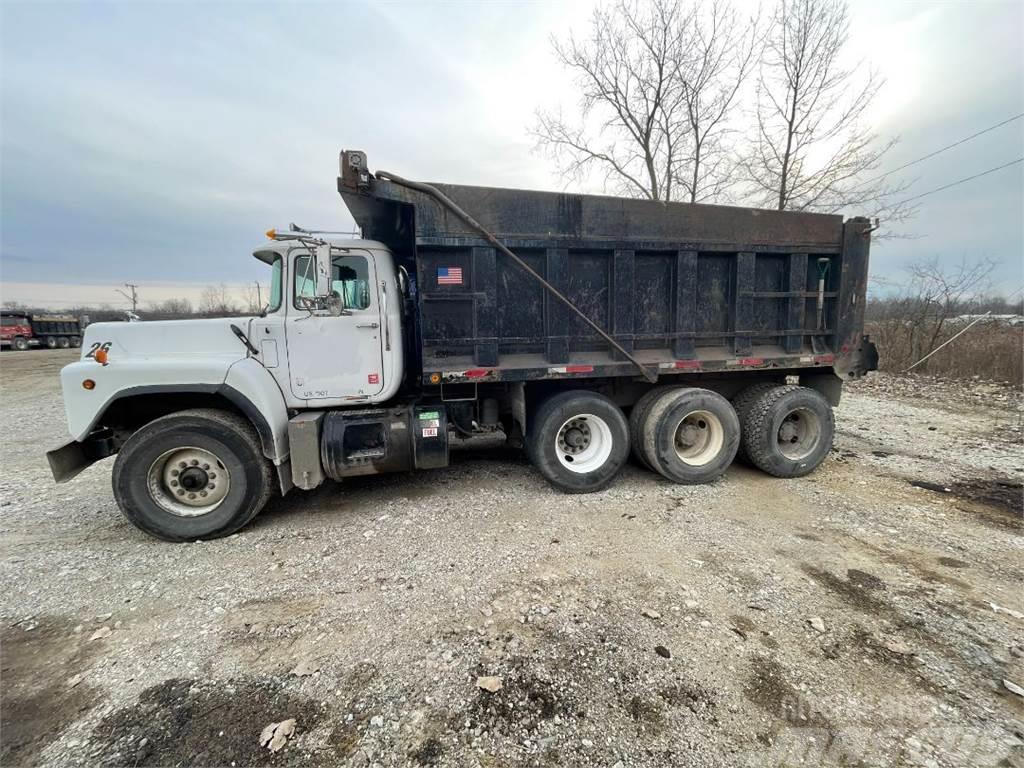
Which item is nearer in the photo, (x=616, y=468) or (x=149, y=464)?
(x=149, y=464)

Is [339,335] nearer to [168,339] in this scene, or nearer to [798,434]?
[168,339]

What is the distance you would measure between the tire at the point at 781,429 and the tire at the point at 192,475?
504cm

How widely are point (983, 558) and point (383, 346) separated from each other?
203 inches

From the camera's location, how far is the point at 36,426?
329 inches

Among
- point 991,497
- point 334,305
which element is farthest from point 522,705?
point 991,497

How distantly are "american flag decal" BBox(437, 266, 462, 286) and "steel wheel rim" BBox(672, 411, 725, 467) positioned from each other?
Answer: 283cm

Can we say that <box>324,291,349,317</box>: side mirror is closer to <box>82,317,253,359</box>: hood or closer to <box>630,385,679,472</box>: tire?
<box>82,317,253,359</box>: hood

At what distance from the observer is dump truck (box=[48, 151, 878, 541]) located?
381 centimetres

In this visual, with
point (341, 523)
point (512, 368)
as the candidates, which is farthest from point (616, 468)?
point (341, 523)

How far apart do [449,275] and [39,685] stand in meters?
Result: 3.70

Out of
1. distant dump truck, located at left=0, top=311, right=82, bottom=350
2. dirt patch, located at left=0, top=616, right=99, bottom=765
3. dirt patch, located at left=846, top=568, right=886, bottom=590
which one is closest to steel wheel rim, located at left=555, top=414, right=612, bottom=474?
dirt patch, located at left=846, top=568, right=886, bottom=590

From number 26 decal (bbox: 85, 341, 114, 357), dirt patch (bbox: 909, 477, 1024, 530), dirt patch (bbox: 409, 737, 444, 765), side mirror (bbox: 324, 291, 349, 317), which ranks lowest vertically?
dirt patch (bbox: 409, 737, 444, 765)

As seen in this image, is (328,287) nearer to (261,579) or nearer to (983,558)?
(261,579)

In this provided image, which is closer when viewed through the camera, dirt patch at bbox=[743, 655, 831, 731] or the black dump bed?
dirt patch at bbox=[743, 655, 831, 731]
